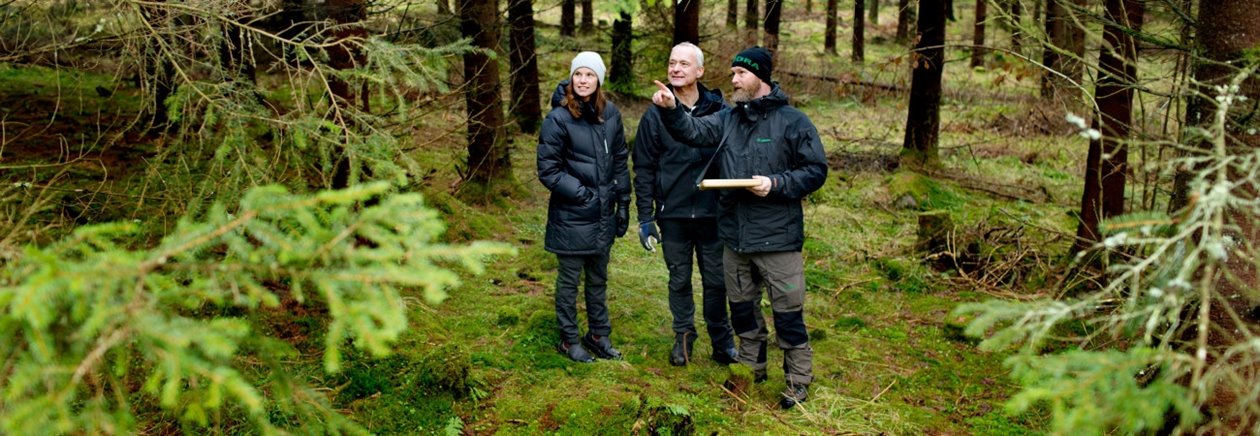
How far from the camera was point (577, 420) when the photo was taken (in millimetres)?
4430

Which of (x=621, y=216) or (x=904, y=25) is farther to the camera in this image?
(x=904, y=25)

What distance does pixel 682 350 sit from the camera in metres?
5.47

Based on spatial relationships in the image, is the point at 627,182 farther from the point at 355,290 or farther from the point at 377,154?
the point at 355,290

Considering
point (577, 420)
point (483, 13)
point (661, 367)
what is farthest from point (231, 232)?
point (483, 13)

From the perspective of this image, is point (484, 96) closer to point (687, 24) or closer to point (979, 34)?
point (687, 24)

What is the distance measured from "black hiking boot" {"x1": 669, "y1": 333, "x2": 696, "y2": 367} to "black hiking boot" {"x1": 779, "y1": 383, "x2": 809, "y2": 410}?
0.77m

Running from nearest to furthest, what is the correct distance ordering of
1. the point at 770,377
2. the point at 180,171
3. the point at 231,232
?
the point at 231,232 → the point at 180,171 → the point at 770,377

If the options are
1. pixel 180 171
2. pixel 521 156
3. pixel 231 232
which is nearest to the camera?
pixel 231 232

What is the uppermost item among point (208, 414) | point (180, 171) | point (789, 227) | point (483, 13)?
point (483, 13)

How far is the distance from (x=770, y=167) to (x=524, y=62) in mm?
5987

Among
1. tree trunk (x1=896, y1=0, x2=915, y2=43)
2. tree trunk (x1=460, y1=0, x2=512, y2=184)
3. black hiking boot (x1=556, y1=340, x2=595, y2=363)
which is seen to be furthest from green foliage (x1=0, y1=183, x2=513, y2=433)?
tree trunk (x1=896, y1=0, x2=915, y2=43)

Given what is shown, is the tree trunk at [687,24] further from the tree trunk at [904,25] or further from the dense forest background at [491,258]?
the tree trunk at [904,25]

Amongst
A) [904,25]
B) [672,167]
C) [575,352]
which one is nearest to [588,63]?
[672,167]

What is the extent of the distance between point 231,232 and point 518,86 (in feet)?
29.6
